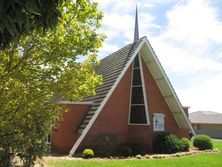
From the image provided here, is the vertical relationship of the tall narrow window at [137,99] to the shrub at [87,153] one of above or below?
above

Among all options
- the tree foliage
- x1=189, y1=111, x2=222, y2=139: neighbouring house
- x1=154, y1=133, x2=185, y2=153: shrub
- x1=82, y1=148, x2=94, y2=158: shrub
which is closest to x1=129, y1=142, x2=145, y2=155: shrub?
x1=154, y1=133, x2=185, y2=153: shrub

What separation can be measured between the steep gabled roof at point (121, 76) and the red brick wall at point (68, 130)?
0.91 meters

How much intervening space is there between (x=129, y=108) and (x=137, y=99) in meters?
0.99

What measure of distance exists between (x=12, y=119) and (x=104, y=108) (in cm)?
1397

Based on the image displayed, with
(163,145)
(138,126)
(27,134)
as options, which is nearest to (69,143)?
(138,126)

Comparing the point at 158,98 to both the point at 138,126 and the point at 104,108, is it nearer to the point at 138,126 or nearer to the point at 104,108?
the point at 138,126

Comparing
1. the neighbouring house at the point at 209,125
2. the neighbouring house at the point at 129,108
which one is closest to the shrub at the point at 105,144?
the neighbouring house at the point at 129,108

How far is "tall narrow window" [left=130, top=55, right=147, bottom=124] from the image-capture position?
80.4 ft

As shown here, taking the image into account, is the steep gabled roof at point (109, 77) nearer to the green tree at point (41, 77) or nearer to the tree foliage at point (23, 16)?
the green tree at point (41, 77)

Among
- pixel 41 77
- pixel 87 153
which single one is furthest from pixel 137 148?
pixel 41 77

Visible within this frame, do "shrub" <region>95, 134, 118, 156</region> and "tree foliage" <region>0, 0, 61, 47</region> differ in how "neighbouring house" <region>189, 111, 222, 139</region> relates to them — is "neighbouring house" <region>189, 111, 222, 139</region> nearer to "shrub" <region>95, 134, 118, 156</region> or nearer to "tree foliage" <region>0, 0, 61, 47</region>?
"shrub" <region>95, 134, 118, 156</region>

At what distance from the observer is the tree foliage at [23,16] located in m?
4.51

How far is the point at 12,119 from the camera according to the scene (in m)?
9.54

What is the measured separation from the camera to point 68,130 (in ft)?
77.3
